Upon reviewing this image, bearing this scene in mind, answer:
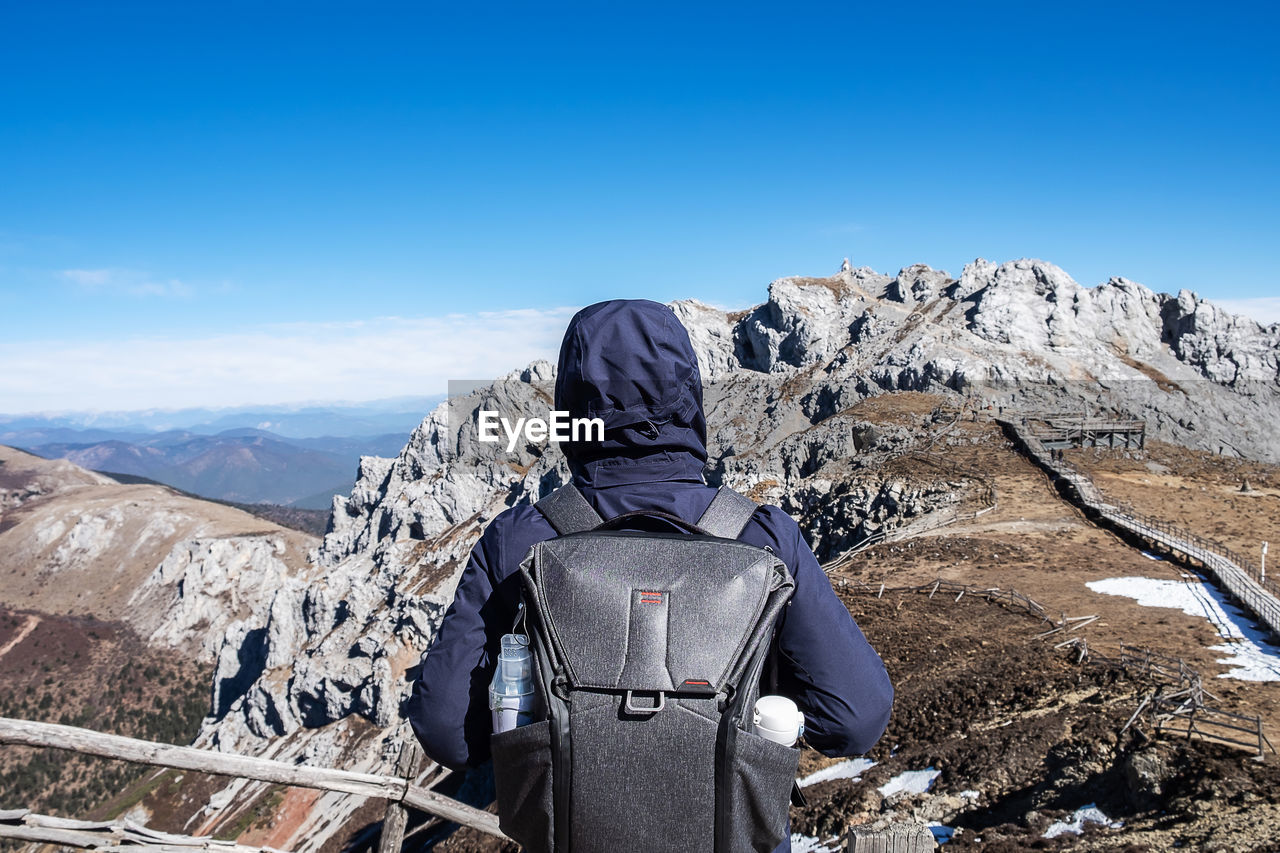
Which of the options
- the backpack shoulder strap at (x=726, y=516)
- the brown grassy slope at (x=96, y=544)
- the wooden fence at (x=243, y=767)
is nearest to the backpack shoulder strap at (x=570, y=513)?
the backpack shoulder strap at (x=726, y=516)

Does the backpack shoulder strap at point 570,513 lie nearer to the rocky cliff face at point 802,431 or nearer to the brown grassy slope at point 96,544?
the rocky cliff face at point 802,431

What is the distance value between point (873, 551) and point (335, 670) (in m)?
43.2

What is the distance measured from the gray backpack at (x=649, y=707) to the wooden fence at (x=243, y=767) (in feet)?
14.5

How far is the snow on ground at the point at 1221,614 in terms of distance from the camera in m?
13.3

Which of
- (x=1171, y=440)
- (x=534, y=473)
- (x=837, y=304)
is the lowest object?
(x=534, y=473)

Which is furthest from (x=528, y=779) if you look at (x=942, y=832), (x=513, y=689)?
(x=942, y=832)

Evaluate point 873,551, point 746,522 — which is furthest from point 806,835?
point 873,551

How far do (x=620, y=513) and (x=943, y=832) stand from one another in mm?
9103

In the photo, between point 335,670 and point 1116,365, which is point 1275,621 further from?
point 335,670

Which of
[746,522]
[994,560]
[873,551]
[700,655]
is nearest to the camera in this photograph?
[700,655]

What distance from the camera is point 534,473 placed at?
66500mm

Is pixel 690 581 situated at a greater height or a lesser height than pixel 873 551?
greater

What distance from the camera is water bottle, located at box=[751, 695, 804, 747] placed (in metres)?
2.47

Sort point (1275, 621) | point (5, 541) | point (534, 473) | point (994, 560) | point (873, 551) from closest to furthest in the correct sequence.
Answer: point (1275, 621)
point (994, 560)
point (873, 551)
point (534, 473)
point (5, 541)
